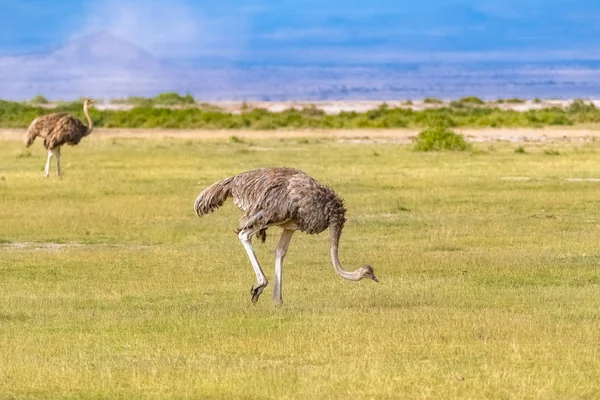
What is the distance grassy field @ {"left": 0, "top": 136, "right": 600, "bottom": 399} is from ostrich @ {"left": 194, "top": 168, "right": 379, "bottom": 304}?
1.23ft

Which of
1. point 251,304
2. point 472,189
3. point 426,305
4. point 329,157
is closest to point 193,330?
point 251,304

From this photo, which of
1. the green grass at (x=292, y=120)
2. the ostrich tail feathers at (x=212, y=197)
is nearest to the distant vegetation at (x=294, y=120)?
the green grass at (x=292, y=120)

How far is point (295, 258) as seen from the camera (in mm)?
15945

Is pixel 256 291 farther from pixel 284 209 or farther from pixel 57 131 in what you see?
pixel 57 131

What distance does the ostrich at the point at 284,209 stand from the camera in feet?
38.8

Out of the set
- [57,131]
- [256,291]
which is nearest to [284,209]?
[256,291]

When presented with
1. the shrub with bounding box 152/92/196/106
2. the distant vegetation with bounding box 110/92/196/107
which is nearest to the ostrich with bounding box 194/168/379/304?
the distant vegetation with bounding box 110/92/196/107

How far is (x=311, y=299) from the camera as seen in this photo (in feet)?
41.4

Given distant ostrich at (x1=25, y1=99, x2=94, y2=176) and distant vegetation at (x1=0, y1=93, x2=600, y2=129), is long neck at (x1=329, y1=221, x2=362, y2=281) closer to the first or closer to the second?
distant ostrich at (x1=25, y1=99, x2=94, y2=176)

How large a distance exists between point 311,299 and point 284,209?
1.17 m

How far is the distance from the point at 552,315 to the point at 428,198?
12003 mm

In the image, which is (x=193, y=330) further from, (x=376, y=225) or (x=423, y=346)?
(x=376, y=225)

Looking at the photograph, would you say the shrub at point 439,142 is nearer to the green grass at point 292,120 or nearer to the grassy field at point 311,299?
the grassy field at point 311,299

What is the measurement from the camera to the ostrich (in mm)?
11836
